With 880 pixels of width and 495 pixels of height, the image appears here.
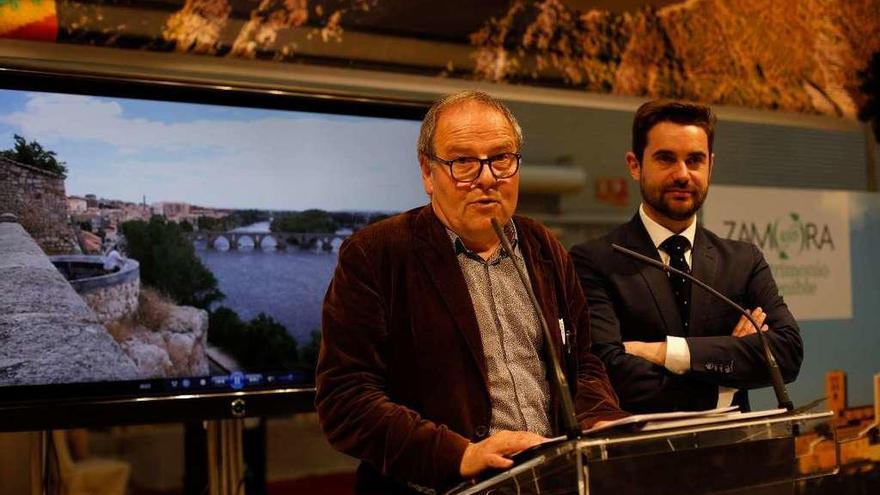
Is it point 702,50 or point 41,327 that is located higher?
point 702,50

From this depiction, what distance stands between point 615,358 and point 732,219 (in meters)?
1.96

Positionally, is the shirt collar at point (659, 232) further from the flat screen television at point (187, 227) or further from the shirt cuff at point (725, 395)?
the flat screen television at point (187, 227)

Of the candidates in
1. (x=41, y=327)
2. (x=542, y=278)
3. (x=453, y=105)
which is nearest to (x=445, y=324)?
(x=542, y=278)

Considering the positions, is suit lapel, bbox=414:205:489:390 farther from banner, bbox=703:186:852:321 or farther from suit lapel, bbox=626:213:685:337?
banner, bbox=703:186:852:321

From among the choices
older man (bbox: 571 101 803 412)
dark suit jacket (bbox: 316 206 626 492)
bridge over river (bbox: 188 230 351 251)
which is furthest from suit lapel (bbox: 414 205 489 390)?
bridge over river (bbox: 188 230 351 251)

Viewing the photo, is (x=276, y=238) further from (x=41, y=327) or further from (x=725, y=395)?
(x=725, y=395)

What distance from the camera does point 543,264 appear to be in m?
1.83

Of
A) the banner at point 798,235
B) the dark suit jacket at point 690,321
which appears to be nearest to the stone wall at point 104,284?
the dark suit jacket at point 690,321

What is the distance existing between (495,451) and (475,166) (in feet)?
1.87

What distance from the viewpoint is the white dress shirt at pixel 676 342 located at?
2.11 m

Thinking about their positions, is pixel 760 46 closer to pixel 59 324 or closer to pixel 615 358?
pixel 615 358

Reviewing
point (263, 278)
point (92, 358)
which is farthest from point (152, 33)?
point (92, 358)

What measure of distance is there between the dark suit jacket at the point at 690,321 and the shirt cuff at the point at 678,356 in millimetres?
15

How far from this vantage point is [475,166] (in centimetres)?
168
